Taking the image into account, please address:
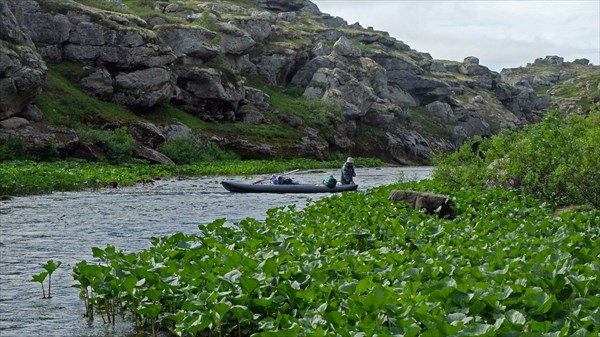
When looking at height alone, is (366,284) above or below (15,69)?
below

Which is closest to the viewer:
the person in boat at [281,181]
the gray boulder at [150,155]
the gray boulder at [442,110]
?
the person in boat at [281,181]

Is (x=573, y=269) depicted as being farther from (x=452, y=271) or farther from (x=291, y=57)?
(x=291, y=57)

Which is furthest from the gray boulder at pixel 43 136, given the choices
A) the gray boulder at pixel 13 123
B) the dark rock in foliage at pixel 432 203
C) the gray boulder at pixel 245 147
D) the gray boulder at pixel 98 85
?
the dark rock in foliage at pixel 432 203

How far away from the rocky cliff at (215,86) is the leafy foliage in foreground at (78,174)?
16.5ft

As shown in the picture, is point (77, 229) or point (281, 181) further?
point (281, 181)

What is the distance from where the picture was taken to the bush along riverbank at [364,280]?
6.57 meters

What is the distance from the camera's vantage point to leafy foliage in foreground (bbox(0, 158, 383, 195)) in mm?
30547

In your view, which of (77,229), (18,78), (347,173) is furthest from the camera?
(18,78)

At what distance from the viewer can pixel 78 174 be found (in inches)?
1409

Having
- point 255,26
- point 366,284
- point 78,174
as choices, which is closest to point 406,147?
point 255,26

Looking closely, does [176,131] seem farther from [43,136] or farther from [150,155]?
[43,136]

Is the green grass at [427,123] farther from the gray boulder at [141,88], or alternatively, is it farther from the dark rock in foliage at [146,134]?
the dark rock in foliage at [146,134]

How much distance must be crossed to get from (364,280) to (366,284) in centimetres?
6

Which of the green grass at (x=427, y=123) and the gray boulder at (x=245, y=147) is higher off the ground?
the green grass at (x=427, y=123)
